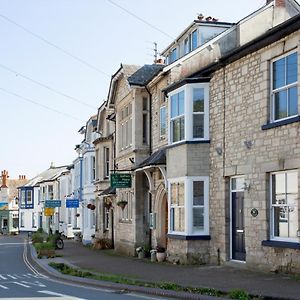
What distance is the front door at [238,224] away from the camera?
1988 centimetres

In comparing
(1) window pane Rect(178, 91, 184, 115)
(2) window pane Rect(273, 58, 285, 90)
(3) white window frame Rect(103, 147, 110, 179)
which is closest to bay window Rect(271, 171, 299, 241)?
(2) window pane Rect(273, 58, 285, 90)

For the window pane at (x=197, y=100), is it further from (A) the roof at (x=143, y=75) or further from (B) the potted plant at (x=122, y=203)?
(B) the potted plant at (x=122, y=203)

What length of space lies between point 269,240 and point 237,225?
8.08 feet

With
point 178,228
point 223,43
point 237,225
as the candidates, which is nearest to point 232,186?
point 237,225

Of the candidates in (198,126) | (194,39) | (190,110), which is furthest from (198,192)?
(194,39)

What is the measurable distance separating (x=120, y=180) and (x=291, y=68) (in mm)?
13780

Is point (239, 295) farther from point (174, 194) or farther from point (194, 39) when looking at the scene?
point (194, 39)

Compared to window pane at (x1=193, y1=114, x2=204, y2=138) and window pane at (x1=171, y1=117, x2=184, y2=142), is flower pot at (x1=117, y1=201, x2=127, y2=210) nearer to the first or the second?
window pane at (x1=171, y1=117, x2=184, y2=142)

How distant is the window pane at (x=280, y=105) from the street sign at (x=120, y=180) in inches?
500

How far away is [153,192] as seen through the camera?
27.2 metres

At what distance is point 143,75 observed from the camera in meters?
29.8

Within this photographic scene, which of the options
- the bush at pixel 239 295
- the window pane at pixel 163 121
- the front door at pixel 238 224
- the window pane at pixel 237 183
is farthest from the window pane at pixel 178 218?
the bush at pixel 239 295

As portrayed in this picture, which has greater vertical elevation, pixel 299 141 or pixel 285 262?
pixel 299 141

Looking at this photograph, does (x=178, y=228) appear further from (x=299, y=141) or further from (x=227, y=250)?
(x=299, y=141)
